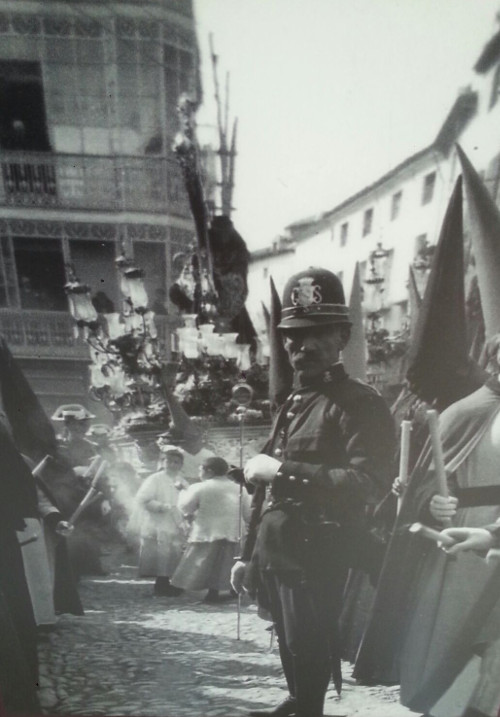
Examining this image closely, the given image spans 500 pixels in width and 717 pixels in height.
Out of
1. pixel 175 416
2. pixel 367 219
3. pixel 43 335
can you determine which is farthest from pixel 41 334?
pixel 367 219

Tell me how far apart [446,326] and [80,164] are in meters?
1.54

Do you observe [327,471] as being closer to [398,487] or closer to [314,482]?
[314,482]

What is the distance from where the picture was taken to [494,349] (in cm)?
267

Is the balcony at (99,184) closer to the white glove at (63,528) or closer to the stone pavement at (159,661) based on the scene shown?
the white glove at (63,528)

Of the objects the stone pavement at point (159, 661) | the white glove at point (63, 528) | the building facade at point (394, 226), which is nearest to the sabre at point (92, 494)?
the white glove at point (63, 528)

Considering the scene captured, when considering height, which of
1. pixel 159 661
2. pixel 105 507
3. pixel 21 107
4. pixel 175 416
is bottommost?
pixel 159 661

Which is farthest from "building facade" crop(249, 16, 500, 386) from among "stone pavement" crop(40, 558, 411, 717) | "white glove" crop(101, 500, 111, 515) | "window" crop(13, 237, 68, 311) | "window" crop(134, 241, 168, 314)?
"stone pavement" crop(40, 558, 411, 717)

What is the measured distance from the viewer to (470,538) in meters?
2.63

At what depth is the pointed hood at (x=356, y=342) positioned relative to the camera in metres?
2.75

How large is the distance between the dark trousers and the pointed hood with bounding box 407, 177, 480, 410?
0.79 m

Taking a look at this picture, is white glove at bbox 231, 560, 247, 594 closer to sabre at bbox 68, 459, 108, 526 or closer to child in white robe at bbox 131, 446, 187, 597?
child in white robe at bbox 131, 446, 187, 597

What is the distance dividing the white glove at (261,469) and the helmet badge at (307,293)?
59cm

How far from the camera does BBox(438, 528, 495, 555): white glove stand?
8.62 feet

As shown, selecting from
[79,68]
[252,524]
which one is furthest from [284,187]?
[252,524]
